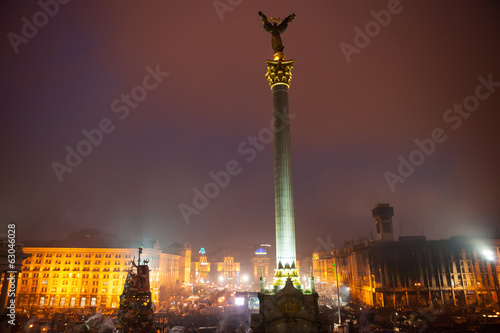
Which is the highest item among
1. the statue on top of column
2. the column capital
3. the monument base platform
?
the statue on top of column

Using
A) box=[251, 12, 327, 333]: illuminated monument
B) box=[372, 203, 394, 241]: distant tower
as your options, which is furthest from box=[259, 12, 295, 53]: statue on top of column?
box=[372, 203, 394, 241]: distant tower

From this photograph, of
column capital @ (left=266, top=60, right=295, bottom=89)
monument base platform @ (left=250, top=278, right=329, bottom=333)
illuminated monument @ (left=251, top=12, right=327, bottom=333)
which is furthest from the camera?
column capital @ (left=266, top=60, right=295, bottom=89)

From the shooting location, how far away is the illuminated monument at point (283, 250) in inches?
1068

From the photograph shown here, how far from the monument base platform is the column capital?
76.0 feet

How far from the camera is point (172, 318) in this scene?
43.9 m

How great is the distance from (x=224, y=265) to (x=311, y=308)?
178521 mm

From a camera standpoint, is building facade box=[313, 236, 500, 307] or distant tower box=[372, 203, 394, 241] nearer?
building facade box=[313, 236, 500, 307]

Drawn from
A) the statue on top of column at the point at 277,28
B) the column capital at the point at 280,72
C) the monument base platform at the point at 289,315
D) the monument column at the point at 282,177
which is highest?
the statue on top of column at the point at 277,28

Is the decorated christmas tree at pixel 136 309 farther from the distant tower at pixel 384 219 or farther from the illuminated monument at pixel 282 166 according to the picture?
the distant tower at pixel 384 219

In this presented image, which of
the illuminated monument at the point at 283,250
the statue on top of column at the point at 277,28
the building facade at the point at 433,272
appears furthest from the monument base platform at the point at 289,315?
the building facade at the point at 433,272

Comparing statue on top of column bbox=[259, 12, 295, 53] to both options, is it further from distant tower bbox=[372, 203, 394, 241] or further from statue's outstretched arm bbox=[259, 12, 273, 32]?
distant tower bbox=[372, 203, 394, 241]

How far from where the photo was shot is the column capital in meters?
37.2

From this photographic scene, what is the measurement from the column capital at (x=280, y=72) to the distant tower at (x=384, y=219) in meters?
94.4

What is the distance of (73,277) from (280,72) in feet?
276
